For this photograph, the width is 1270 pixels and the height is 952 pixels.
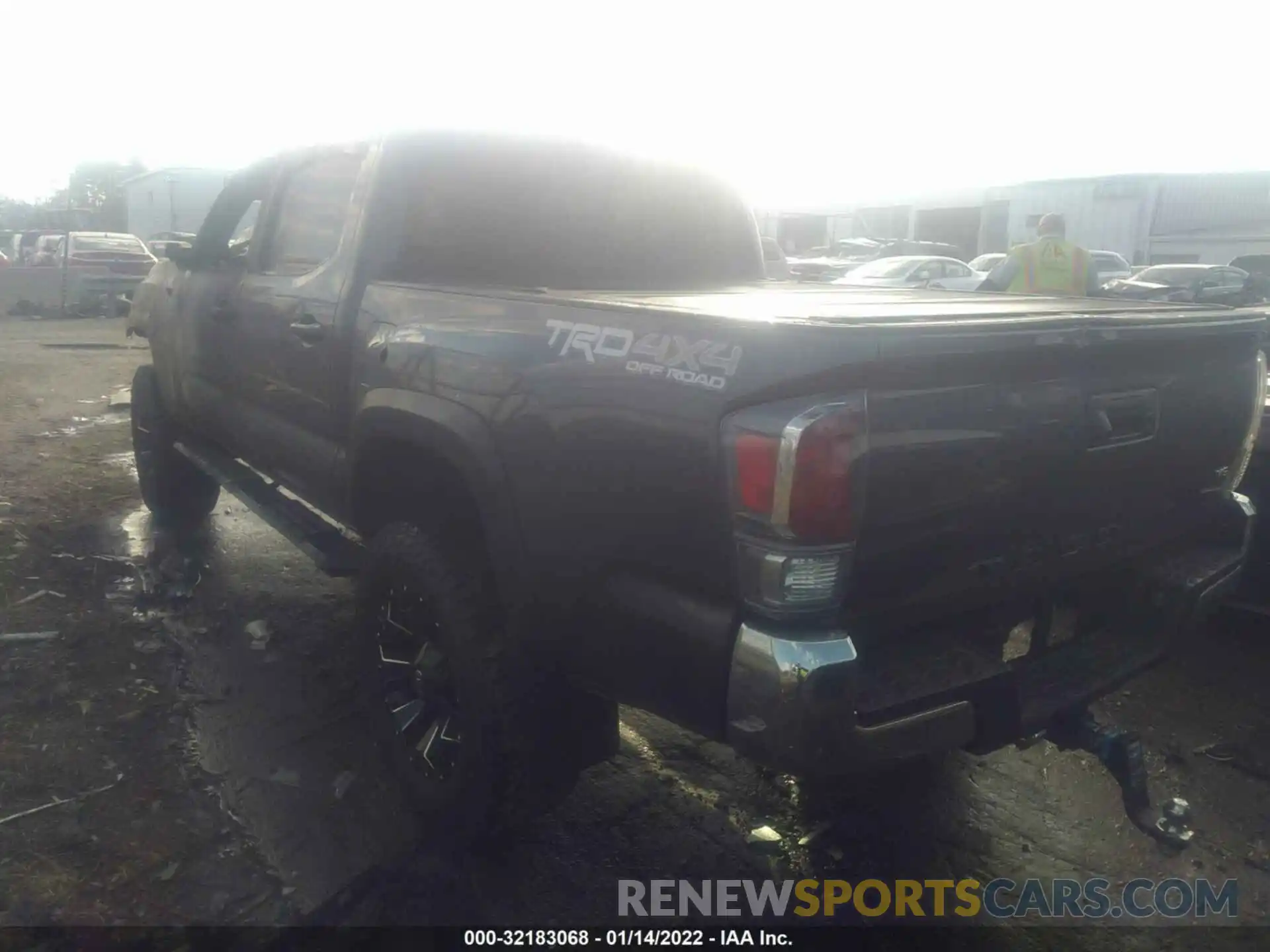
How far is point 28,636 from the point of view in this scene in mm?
4488

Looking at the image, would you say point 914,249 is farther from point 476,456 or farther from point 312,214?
point 476,456

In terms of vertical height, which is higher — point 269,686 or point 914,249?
point 914,249

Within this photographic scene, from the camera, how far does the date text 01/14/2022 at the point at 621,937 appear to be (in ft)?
9.20

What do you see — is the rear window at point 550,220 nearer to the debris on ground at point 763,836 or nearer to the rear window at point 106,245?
the debris on ground at point 763,836

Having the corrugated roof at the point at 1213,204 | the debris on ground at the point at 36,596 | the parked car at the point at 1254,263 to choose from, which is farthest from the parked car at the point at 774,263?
the corrugated roof at the point at 1213,204

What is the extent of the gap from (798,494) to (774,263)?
377 centimetres

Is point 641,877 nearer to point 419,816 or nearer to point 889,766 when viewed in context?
point 419,816

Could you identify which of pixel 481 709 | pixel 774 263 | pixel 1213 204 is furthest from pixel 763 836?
pixel 1213 204

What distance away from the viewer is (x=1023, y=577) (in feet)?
8.35

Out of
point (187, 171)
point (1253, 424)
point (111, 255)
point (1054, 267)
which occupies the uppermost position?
point (187, 171)

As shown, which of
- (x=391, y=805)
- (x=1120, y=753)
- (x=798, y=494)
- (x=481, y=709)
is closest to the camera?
(x=798, y=494)

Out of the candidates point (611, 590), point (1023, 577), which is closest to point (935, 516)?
point (1023, 577)

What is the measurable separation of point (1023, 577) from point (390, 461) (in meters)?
1.94

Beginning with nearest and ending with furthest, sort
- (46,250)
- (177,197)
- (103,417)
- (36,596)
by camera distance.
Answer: (36,596), (103,417), (46,250), (177,197)
